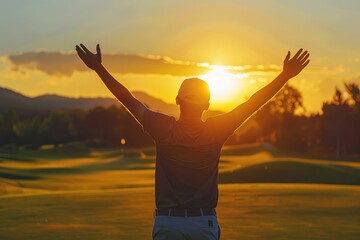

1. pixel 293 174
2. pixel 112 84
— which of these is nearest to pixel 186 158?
pixel 112 84

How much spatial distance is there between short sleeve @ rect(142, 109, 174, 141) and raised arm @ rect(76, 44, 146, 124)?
6 cm

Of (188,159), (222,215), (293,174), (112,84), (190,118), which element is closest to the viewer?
(188,159)

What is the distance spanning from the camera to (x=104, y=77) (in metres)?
6.09

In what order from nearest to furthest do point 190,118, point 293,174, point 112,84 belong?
point 190,118 < point 112,84 < point 293,174

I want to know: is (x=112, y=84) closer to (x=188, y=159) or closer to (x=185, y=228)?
(x=188, y=159)

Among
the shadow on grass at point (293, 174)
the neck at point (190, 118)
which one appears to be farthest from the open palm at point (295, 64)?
the shadow on grass at point (293, 174)

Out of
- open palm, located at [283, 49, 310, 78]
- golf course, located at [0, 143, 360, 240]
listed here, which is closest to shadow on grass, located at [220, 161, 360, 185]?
golf course, located at [0, 143, 360, 240]

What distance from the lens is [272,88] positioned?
6.18 m

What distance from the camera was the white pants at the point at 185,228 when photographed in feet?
18.6

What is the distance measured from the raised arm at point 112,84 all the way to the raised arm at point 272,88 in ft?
2.52

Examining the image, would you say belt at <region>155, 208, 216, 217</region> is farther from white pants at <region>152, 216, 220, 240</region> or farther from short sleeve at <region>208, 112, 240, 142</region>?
short sleeve at <region>208, 112, 240, 142</region>

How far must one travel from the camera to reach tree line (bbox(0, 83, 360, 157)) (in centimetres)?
8969

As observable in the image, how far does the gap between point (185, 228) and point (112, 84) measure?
1328mm

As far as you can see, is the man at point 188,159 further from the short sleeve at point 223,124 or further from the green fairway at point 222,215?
the green fairway at point 222,215
